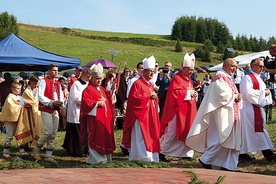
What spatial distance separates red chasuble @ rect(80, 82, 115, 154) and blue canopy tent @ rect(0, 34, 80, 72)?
5.55 meters

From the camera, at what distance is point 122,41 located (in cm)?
7225

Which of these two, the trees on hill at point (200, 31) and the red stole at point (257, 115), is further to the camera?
the trees on hill at point (200, 31)

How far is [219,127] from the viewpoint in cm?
814

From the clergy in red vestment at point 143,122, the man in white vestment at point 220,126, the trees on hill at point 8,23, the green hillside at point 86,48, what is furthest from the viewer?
the trees on hill at point 8,23

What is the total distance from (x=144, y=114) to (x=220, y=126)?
5.46ft

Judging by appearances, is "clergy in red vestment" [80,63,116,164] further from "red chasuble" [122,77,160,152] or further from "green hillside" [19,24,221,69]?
"green hillside" [19,24,221,69]

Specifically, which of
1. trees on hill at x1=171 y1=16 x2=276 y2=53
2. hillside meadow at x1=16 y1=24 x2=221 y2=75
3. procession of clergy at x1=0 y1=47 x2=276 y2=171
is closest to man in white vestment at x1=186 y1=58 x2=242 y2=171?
procession of clergy at x1=0 y1=47 x2=276 y2=171

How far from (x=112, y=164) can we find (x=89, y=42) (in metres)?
59.0

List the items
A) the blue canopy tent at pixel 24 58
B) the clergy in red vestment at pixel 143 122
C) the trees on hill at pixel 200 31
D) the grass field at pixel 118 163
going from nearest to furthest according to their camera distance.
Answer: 1. the grass field at pixel 118 163
2. the clergy in red vestment at pixel 143 122
3. the blue canopy tent at pixel 24 58
4. the trees on hill at pixel 200 31

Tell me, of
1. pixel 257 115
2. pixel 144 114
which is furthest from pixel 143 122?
pixel 257 115

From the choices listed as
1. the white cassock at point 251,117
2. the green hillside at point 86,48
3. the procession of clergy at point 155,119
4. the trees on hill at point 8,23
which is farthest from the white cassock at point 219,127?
the trees on hill at point 8,23

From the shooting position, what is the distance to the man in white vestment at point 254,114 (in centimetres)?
905

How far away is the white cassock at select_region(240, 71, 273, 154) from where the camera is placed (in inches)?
356

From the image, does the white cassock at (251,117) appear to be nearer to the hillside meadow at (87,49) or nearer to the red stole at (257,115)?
the red stole at (257,115)
